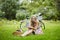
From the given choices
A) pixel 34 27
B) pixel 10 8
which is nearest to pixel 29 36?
pixel 34 27

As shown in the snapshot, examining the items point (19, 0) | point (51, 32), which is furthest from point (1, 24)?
point (51, 32)

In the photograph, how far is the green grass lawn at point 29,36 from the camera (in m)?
2.93

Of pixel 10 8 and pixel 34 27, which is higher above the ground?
pixel 10 8

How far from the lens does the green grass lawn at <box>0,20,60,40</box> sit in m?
2.93

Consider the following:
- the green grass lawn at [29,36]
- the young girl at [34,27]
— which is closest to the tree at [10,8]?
the green grass lawn at [29,36]

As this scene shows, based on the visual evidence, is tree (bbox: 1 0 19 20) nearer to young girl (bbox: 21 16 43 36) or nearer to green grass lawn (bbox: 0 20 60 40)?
green grass lawn (bbox: 0 20 60 40)

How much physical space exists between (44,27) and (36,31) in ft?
0.35

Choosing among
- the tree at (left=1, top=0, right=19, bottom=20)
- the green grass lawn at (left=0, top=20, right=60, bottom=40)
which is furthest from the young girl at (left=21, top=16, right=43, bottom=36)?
the tree at (left=1, top=0, right=19, bottom=20)

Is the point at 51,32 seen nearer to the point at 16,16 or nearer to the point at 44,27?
the point at 44,27

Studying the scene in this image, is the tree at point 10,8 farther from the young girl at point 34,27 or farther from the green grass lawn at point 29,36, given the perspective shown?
the young girl at point 34,27

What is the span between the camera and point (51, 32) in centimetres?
294

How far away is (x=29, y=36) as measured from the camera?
2945mm

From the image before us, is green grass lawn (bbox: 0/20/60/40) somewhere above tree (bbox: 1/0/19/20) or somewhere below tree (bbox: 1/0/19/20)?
below

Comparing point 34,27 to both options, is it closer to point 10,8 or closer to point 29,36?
point 29,36
